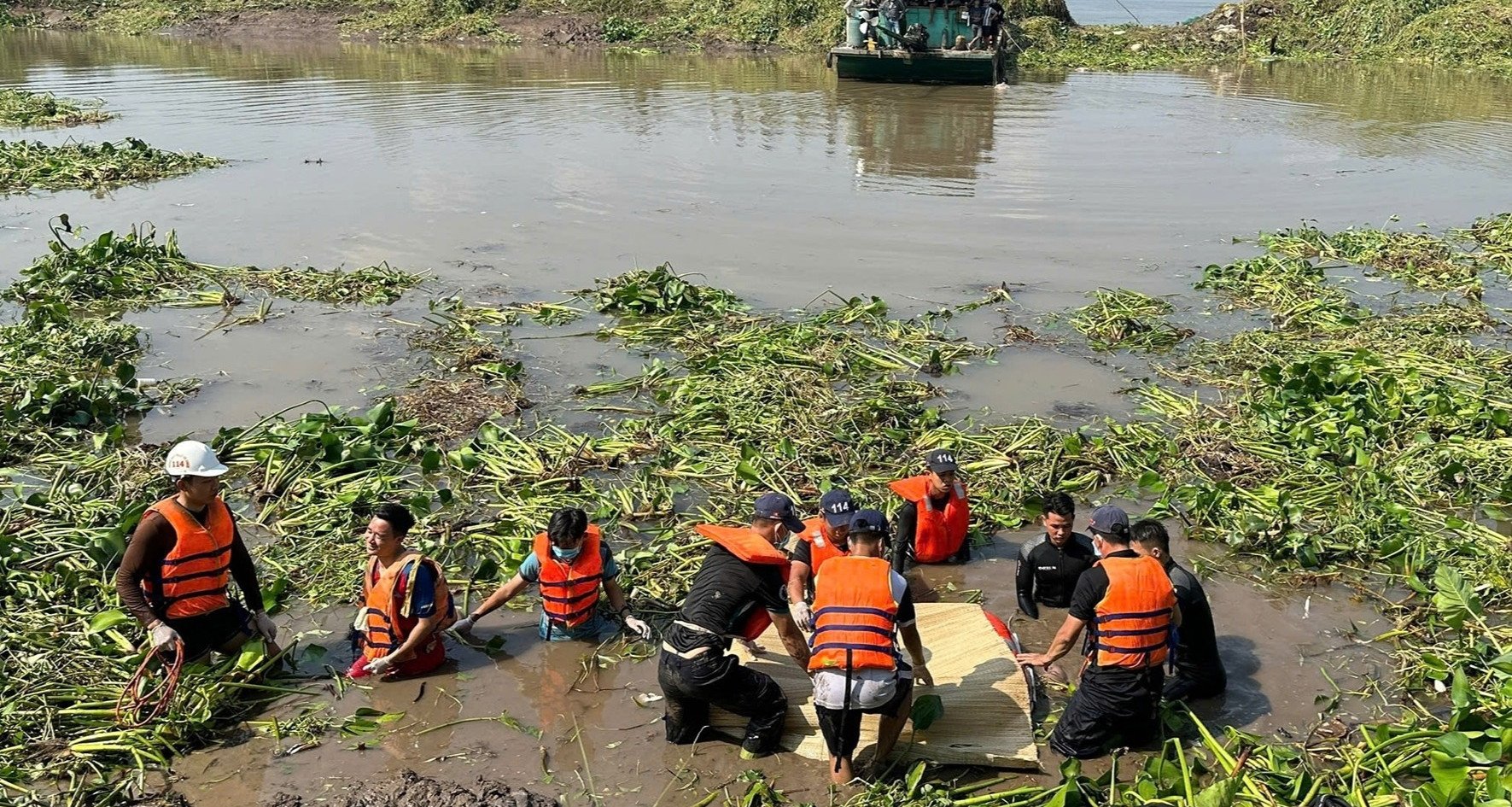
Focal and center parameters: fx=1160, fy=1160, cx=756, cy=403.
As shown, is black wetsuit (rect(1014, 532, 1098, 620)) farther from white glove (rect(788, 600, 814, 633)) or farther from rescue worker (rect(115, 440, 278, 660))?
rescue worker (rect(115, 440, 278, 660))

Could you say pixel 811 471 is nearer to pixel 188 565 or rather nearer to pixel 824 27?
pixel 188 565

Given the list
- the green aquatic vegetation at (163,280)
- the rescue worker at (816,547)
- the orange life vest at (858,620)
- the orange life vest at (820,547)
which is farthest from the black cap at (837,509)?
the green aquatic vegetation at (163,280)

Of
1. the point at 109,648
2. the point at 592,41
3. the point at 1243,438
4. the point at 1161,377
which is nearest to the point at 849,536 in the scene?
the point at 109,648

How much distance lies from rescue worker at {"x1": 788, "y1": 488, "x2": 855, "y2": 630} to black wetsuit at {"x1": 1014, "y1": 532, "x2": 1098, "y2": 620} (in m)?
1.41

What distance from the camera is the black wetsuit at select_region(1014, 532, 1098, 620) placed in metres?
6.50

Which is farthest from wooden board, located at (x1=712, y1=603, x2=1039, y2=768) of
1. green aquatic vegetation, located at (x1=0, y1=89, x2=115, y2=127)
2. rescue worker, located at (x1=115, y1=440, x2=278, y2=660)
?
green aquatic vegetation, located at (x1=0, y1=89, x2=115, y2=127)

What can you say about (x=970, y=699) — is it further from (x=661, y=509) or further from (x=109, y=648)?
(x=109, y=648)

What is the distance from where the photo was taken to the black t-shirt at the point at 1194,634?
561 cm

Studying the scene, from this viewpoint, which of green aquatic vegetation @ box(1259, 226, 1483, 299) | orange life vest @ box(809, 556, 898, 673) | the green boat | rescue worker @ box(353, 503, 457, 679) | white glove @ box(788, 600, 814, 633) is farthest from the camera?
the green boat

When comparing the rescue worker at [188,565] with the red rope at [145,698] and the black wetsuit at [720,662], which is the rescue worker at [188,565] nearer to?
the red rope at [145,698]

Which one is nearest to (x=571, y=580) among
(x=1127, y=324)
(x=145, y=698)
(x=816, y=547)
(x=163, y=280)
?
(x=816, y=547)

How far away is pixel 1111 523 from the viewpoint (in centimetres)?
543

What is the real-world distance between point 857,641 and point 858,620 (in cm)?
9

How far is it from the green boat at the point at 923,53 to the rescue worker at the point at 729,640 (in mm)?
23231
